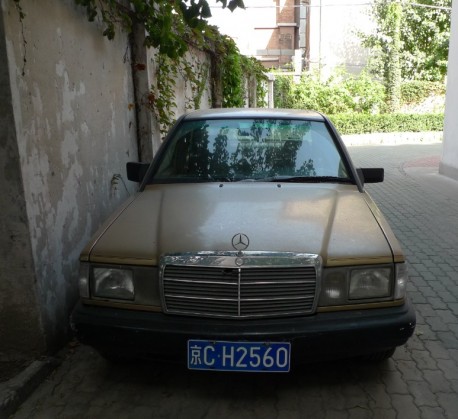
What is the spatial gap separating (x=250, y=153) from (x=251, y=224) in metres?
1.17

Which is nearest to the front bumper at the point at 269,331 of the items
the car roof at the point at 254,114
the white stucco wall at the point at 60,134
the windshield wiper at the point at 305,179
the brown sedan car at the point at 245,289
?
the brown sedan car at the point at 245,289

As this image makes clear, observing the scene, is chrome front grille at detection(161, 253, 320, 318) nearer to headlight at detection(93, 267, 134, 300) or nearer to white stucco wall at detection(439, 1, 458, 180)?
headlight at detection(93, 267, 134, 300)

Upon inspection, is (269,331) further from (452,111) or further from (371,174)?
(452,111)

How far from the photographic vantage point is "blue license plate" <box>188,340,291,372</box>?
2.59m

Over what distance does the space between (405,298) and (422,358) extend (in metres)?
0.81

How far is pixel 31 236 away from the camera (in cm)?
310

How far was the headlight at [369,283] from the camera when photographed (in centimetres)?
271

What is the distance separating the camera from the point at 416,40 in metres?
28.5

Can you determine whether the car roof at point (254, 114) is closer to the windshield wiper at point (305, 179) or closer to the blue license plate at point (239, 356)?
the windshield wiper at point (305, 179)

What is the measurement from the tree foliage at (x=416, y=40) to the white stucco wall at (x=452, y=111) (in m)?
17.2

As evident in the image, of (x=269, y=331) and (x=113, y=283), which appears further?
(x=113, y=283)

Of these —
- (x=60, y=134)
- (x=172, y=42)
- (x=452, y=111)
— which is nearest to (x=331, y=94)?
(x=452, y=111)

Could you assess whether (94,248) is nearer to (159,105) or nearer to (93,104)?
(93,104)

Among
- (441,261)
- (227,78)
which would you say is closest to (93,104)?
(441,261)
